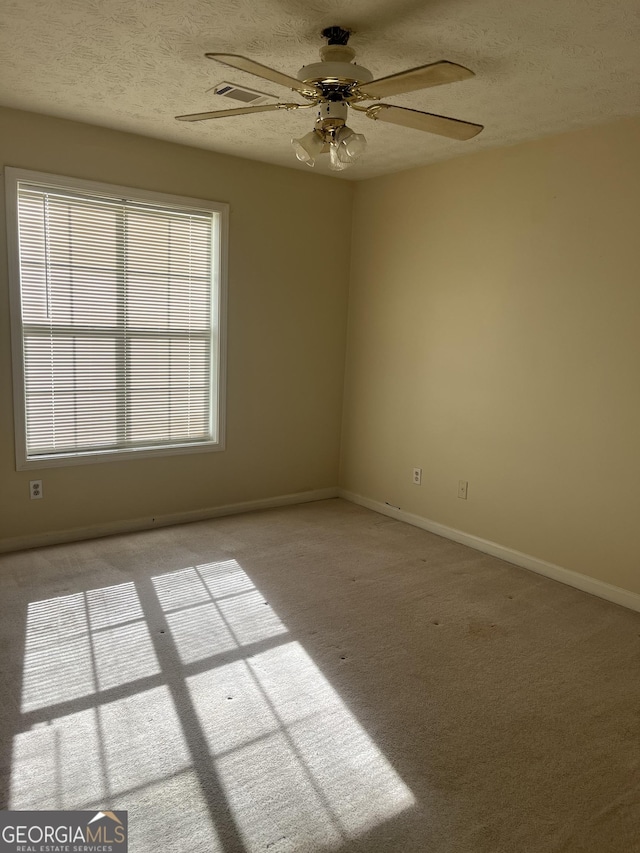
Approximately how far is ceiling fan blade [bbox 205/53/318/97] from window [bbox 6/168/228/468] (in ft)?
6.34

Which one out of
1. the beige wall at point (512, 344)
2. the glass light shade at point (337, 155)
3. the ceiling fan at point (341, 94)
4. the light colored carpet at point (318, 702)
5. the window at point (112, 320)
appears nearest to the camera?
the light colored carpet at point (318, 702)

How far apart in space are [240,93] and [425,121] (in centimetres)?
91

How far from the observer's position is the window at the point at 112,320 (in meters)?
3.51

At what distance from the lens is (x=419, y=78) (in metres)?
1.93

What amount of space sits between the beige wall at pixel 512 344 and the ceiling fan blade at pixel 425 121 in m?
1.22

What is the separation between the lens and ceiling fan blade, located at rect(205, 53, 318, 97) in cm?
184

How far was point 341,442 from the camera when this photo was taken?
5.02m

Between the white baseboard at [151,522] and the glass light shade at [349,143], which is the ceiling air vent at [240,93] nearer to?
the glass light shade at [349,143]

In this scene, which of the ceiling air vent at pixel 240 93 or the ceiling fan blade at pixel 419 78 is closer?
the ceiling fan blade at pixel 419 78

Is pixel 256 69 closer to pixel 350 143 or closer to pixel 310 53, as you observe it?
pixel 350 143

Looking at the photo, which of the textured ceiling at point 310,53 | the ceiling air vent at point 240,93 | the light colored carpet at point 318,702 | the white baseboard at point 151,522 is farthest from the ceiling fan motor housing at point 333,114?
the white baseboard at point 151,522

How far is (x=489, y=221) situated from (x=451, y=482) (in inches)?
65.9

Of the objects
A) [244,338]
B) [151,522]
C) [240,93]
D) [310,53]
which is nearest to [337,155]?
[310,53]

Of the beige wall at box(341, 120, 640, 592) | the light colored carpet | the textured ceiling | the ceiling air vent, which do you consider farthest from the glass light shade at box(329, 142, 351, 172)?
the light colored carpet
